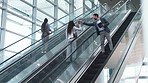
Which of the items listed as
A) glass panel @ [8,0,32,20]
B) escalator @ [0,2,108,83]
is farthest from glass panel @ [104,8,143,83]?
glass panel @ [8,0,32,20]

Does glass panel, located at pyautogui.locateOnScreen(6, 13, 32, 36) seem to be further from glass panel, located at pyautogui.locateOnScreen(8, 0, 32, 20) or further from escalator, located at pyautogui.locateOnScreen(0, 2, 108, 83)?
escalator, located at pyautogui.locateOnScreen(0, 2, 108, 83)

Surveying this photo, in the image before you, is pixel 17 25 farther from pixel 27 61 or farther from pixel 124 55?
pixel 124 55

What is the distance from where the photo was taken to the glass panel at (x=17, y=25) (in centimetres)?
1060

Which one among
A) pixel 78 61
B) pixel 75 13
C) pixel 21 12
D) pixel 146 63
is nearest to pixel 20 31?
pixel 21 12

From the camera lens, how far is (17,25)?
11.2 metres

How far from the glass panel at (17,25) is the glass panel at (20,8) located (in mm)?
274

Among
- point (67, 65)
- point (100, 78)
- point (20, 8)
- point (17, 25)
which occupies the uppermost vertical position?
point (20, 8)

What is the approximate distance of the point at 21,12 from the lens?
1145cm

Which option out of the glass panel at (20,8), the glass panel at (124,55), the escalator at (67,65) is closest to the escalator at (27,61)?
the escalator at (67,65)

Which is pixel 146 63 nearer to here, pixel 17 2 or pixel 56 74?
pixel 17 2

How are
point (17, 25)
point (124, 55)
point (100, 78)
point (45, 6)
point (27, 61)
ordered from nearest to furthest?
point (100, 78)
point (27, 61)
point (124, 55)
point (17, 25)
point (45, 6)

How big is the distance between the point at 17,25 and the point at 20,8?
81cm

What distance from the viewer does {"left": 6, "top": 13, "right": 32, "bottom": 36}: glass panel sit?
417 inches

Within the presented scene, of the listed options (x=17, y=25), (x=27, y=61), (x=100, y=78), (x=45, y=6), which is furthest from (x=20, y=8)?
(x=100, y=78)
